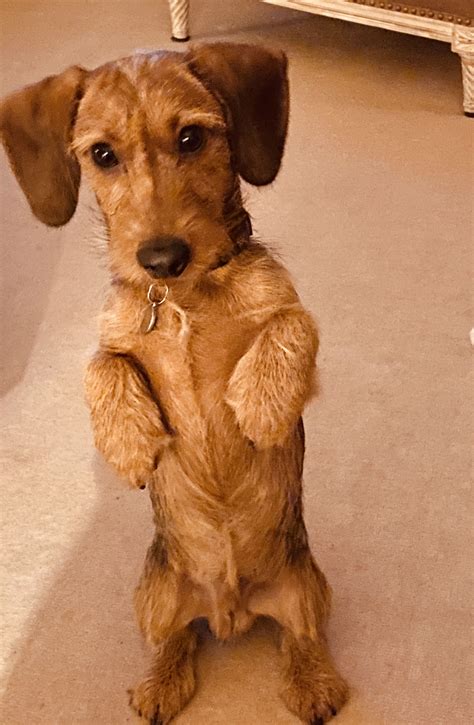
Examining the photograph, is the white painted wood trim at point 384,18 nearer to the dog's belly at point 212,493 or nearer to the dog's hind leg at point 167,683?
the dog's belly at point 212,493

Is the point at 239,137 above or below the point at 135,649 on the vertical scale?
above

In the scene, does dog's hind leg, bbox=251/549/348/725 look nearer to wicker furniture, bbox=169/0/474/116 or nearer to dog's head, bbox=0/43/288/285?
dog's head, bbox=0/43/288/285

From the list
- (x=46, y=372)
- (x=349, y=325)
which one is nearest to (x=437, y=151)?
(x=349, y=325)

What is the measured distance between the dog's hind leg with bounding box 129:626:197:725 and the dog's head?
732 mm

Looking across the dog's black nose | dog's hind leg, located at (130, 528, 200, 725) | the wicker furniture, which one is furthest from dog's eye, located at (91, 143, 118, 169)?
the wicker furniture

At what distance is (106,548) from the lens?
6.26ft

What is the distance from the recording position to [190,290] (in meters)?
1.32

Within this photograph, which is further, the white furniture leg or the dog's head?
the white furniture leg

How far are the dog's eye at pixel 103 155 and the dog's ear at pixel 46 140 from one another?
7 centimetres

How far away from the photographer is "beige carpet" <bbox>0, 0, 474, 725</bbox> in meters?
1.68

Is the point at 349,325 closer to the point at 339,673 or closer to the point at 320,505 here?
the point at 320,505

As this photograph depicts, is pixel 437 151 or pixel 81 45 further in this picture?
pixel 81 45

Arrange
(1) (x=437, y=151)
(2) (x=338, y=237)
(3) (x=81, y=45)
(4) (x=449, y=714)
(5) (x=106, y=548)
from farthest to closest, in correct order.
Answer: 1. (3) (x=81, y=45)
2. (1) (x=437, y=151)
3. (2) (x=338, y=237)
4. (5) (x=106, y=548)
5. (4) (x=449, y=714)

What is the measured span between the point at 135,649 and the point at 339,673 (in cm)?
37
